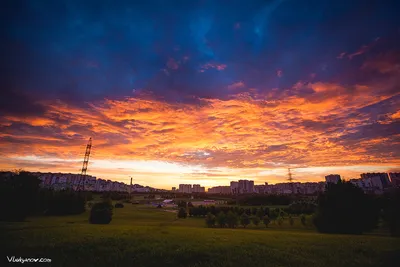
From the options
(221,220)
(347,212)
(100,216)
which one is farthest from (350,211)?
(100,216)

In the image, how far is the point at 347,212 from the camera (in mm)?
58875

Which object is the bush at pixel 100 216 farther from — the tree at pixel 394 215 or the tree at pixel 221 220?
the tree at pixel 394 215

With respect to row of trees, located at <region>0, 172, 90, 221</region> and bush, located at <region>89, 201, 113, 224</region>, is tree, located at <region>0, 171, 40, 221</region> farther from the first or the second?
bush, located at <region>89, 201, 113, 224</region>

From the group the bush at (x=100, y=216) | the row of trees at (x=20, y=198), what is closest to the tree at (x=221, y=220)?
the bush at (x=100, y=216)

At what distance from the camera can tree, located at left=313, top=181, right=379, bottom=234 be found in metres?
57.8

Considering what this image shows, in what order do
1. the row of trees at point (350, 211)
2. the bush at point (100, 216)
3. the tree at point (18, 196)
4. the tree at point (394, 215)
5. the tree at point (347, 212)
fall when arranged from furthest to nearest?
1. the bush at point (100, 216)
2. the tree at point (18, 196)
3. the tree at point (347, 212)
4. the row of trees at point (350, 211)
5. the tree at point (394, 215)

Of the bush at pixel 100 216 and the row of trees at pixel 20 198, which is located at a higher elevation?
the row of trees at pixel 20 198

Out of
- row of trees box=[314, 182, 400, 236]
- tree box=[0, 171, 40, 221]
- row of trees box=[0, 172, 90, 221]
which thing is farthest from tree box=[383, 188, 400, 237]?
row of trees box=[0, 172, 90, 221]

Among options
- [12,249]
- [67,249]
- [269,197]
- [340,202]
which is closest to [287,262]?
[67,249]

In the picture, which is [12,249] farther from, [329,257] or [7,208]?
[7,208]

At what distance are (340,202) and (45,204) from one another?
111 metres

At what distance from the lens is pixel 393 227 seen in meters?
52.5

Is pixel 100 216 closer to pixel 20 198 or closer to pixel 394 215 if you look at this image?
pixel 20 198

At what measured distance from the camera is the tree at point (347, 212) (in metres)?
57.8
